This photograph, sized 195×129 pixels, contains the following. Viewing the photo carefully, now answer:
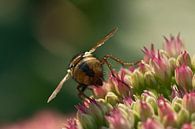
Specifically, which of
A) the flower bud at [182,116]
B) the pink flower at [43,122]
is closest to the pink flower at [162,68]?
the flower bud at [182,116]

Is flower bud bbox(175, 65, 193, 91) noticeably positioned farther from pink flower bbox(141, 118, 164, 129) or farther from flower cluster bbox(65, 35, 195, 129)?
pink flower bbox(141, 118, 164, 129)

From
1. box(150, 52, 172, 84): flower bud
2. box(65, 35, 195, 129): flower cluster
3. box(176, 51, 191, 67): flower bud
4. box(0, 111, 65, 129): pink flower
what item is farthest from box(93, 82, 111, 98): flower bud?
box(0, 111, 65, 129): pink flower

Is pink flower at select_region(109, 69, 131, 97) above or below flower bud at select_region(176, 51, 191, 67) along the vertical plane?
below

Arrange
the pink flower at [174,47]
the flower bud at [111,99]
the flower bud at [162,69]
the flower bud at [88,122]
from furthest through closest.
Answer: the pink flower at [174,47]
the flower bud at [162,69]
the flower bud at [111,99]
the flower bud at [88,122]

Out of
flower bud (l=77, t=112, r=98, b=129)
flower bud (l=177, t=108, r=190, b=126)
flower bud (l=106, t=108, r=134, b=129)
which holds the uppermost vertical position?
flower bud (l=77, t=112, r=98, b=129)

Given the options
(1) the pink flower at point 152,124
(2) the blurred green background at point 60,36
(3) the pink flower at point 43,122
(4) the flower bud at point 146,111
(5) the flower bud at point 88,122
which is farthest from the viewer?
(2) the blurred green background at point 60,36

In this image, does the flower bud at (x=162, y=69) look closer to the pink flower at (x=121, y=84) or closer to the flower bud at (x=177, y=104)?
the pink flower at (x=121, y=84)

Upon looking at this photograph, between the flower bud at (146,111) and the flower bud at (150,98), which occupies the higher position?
the flower bud at (150,98)
